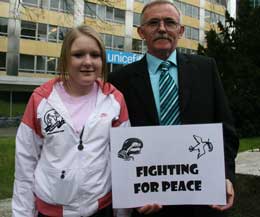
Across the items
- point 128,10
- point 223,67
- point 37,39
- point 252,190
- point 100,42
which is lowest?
point 252,190

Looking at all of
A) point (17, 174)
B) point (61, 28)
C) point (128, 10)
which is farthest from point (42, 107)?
point (128, 10)

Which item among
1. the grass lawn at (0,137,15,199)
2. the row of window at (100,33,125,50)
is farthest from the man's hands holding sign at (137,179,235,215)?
the row of window at (100,33,125,50)

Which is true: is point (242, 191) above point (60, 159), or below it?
below

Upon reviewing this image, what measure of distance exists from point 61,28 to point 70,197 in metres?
42.1

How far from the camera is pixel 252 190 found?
24.2 feet

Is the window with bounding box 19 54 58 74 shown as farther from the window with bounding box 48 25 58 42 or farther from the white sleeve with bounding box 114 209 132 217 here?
the white sleeve with bounding box 114 209 132 217

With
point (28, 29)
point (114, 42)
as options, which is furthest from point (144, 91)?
point (114, 42)

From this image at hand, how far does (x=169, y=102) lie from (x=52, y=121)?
2.27 ft

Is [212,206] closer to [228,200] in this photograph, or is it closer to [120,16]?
[228,200]

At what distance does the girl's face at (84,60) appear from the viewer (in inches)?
102

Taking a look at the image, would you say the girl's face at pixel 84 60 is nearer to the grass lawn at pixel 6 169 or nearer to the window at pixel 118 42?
the grass lawn at pixel 6 169

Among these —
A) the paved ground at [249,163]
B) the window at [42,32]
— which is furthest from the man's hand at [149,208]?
the window at [42,32]

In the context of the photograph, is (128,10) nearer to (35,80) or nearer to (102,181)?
(35,80)

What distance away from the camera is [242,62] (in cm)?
1614
